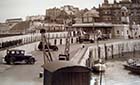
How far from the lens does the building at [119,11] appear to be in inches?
1422

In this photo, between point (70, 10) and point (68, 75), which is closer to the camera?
point (68, 75)

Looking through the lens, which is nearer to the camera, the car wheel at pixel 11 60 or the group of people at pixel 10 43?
the car wheel at pixel 11 60

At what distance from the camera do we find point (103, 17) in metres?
41.4

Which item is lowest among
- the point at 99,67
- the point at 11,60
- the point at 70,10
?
the point at 99,67

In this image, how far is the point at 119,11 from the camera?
39406 millimetres

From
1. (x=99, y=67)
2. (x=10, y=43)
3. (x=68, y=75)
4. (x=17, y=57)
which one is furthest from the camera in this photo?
(x=10, y=43)

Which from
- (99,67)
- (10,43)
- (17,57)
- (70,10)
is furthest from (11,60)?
(70,10)

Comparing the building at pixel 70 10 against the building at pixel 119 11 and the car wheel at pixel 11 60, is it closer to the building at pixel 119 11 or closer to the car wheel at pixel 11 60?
the building at pixel 119 11

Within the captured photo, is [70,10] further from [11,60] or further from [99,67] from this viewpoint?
[11,60]

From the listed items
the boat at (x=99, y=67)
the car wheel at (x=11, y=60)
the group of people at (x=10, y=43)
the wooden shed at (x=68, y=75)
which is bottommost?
the boat at (x=99, y=67)

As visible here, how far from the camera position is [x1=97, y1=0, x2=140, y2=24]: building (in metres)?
36.1

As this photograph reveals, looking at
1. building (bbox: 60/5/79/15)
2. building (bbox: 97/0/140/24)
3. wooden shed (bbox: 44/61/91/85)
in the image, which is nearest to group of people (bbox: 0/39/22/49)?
wooden shed (bbox: 44/61/91/85)

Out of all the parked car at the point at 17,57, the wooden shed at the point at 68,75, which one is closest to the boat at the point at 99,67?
the parked car at the point at 17,57

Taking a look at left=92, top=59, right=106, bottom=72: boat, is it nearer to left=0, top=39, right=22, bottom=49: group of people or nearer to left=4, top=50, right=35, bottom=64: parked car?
left=4, top=50, right=35, bottom=64: parked car
